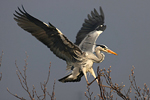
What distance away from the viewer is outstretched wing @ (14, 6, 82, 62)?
340cm

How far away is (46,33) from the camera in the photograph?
3.49 metres

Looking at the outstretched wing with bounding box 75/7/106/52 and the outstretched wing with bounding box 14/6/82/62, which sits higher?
the outstretched wing with bounding box 75/7/106/52

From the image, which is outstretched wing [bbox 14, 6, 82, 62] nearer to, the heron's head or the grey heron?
the grey heron

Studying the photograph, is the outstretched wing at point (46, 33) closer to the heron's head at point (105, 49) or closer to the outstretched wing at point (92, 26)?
the heron's head at point (105, 49)

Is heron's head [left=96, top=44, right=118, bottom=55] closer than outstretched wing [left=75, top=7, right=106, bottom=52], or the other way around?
heron's head [left=96, top=44, right=118, bottom=55]

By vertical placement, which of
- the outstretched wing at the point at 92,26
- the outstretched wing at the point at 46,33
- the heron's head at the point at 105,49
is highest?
the outstretched wing at the point at 92,26

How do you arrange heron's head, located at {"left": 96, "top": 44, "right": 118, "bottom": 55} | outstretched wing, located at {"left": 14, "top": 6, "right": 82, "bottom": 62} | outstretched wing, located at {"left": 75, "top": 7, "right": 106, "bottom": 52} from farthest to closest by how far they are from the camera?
outstretched wing, located at {"left": 75, "top": 7, "right": 106, "bottom": 52}, heron's head, located at {"left": 96, "top": 44, "right": 118, "bottom": 55}, outstretched wing, located at {"left": 14, "top": 6, "right": 82, "bottom": 62}

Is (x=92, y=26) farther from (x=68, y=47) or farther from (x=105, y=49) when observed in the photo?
(x=68, y=47)

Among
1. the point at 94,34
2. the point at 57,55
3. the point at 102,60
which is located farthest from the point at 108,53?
the point at 57,55

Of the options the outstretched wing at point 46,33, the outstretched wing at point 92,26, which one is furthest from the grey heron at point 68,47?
the outstretched wing at point 92,26

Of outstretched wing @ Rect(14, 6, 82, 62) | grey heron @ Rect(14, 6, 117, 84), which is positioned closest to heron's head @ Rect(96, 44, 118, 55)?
grey heron @ Rect(14, 6, 117, 84)

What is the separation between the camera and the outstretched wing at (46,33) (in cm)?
340

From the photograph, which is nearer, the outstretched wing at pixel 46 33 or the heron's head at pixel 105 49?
the outstretched wing at pixel 46 33

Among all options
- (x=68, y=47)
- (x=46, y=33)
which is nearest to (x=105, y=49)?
(x=68, y=47)
